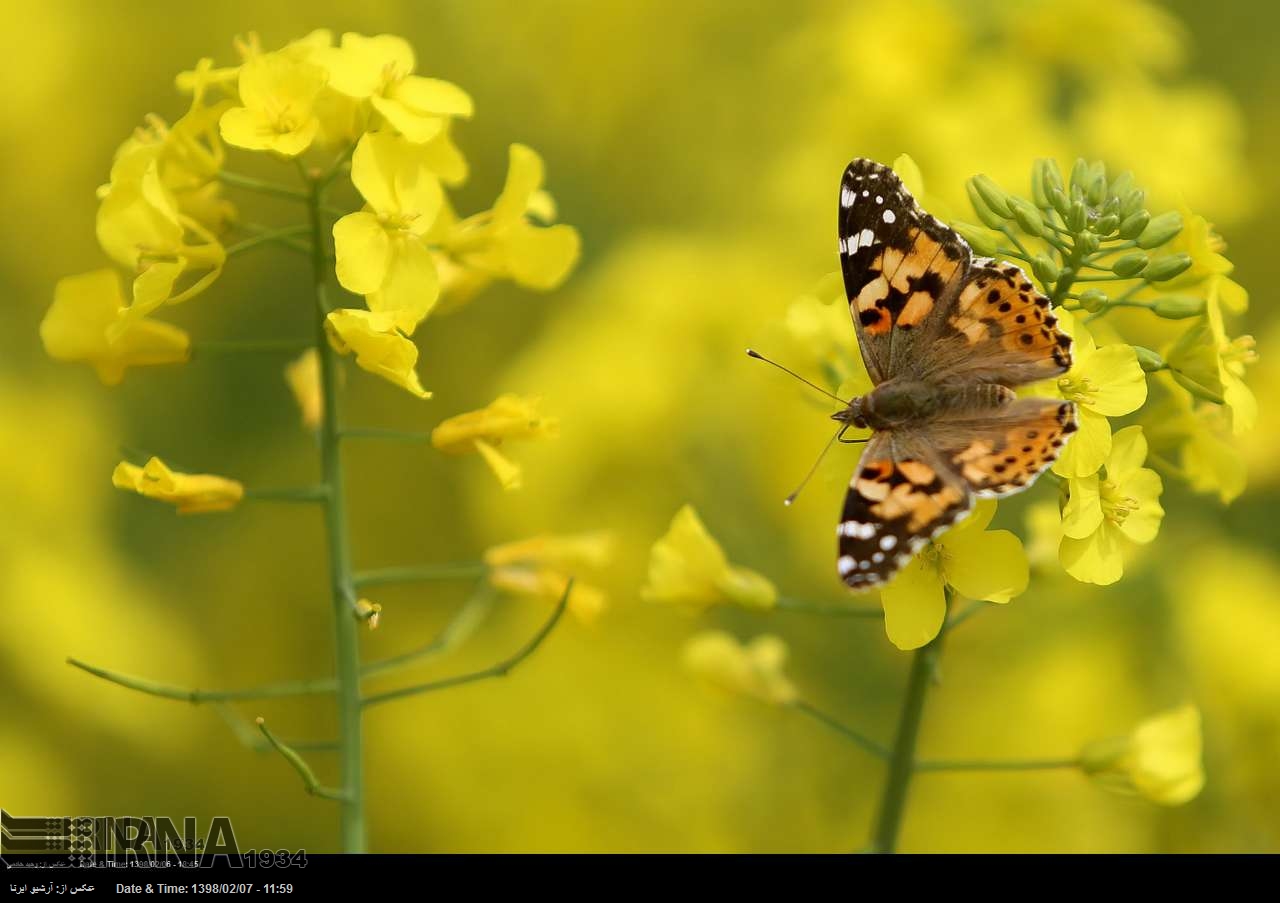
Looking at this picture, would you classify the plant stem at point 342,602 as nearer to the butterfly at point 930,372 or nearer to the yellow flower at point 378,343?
the yellow flower at point 378,343

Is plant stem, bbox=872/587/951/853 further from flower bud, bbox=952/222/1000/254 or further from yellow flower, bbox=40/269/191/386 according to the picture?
yellow flower, bbox=40/269/191/386

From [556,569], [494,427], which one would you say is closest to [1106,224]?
[494,427]

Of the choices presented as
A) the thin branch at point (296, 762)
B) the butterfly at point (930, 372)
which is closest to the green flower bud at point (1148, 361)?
the butterfly at point (930, 372)

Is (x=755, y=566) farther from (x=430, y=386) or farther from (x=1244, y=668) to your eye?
(x=430, y=386)

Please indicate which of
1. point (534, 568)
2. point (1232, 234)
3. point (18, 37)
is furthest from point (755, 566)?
point (18, 37)

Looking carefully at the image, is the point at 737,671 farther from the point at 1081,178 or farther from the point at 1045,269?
the point at 1081,178

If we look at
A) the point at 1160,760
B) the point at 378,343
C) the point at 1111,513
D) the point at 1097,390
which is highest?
the point at 378,343
